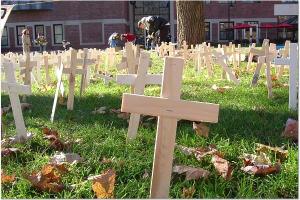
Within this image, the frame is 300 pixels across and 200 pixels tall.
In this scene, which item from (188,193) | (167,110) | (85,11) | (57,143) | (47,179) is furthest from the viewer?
(85,11)

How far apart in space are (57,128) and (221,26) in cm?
4101

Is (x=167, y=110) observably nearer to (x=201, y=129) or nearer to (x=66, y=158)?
(x=66, y=158)

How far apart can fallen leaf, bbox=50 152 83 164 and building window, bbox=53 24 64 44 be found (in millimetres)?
42849

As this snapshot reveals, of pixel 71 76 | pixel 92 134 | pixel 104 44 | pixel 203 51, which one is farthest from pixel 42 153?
pixel 104 44

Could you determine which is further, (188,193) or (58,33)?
(58,33)

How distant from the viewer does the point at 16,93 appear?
14.7 ft

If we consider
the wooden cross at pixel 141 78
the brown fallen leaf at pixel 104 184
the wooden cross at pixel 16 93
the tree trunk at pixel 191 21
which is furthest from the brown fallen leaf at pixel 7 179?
the tree trunk at pixel 191 21

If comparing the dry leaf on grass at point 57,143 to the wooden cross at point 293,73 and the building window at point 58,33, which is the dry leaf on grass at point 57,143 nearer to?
the wooden cross at point 293,73

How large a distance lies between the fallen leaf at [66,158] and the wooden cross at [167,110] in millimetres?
1066

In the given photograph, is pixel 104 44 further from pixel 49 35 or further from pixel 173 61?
pixel 173 61

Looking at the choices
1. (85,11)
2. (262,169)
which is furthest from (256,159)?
(85,11)

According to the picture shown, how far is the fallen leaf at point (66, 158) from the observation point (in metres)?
3.90

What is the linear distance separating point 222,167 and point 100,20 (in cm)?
4193

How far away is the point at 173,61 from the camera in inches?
112
